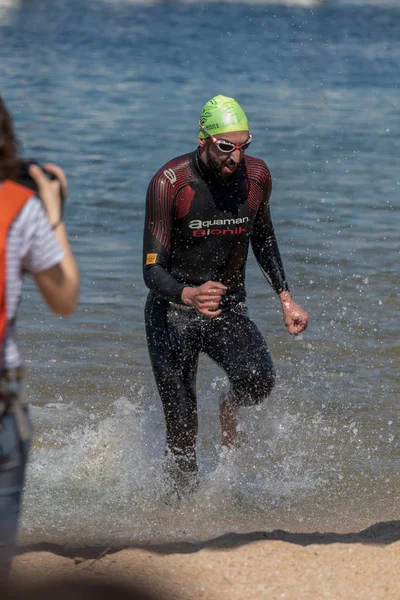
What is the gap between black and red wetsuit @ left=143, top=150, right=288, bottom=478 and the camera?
18.5ft

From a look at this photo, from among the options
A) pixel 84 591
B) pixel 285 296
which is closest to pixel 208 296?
pixel 285 296

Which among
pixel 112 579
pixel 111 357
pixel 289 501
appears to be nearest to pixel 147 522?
pixel 289 501

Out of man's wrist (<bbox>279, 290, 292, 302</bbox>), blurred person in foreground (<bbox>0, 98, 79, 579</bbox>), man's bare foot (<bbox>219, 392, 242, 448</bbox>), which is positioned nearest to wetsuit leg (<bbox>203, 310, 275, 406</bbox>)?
man's bare foot (<bbox>219, 392, 242, 448</bbox>)

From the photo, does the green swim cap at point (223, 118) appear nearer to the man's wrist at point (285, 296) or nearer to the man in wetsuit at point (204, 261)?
the man in wetsuit at point (204, 261)

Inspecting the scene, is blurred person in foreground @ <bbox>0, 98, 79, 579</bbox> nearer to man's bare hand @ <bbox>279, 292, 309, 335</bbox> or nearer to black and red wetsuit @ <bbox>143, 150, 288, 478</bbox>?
black and red wetsuit @ <bbox>143, 150, 288, 478</bbox>

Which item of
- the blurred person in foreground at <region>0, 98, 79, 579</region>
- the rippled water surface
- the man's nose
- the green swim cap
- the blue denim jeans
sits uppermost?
the blurred person in foreground at <region>0, 98, 79, 579</region>

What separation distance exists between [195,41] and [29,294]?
31.5 m

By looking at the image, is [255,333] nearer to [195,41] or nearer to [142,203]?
[142,203]

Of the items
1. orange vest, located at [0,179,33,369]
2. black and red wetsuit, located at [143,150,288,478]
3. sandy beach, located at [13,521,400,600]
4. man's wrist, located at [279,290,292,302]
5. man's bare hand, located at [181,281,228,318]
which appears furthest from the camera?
man's wrist, located at [279,290,292,302]

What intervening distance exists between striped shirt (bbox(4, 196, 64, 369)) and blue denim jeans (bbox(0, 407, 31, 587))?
20 centimetres

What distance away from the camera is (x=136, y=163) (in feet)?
55.3

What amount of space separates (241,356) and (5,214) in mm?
2915

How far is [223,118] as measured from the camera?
5.55 meters

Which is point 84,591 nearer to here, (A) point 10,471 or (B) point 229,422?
(A) point 10,471
